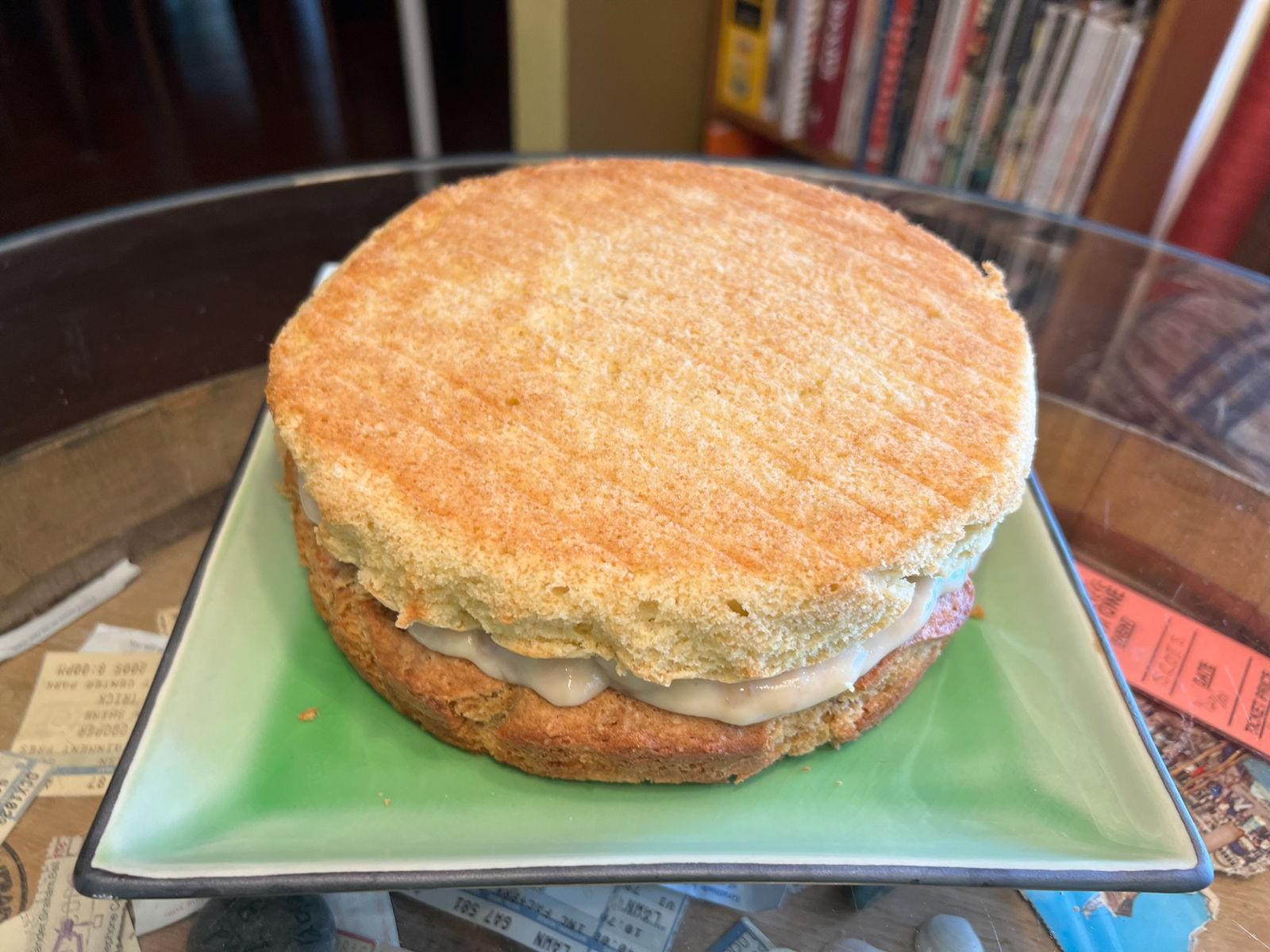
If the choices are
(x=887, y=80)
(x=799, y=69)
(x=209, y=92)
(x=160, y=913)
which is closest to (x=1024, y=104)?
(x=887, y=80)

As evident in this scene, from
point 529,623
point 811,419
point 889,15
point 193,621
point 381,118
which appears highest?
point 889,15

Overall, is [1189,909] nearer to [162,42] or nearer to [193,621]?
[193,621]

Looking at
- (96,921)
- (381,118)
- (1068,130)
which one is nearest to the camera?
(96,921)

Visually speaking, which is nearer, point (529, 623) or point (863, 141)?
point (529, 623)

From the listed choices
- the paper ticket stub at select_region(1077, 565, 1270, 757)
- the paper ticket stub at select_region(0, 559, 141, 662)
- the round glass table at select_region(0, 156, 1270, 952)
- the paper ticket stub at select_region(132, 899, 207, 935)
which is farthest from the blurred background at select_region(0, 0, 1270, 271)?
the paper ticket stub at select_region(132, 899, 207, 935)

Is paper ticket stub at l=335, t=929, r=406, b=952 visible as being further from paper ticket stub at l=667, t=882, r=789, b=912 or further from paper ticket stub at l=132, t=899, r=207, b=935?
paper ticket stub at l=667, t=882, r=789, b=912

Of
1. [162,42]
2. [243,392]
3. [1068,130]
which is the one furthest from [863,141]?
[162,42]

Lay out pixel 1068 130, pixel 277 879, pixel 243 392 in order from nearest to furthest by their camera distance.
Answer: pixel 277 879 → pixel 243 392 → pixel 1068 130

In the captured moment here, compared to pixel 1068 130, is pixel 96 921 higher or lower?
lower
